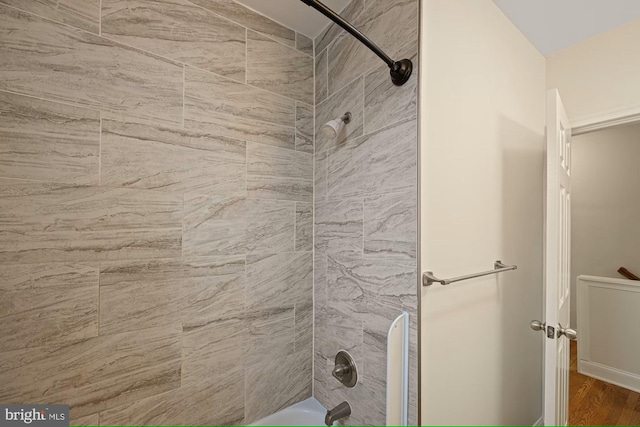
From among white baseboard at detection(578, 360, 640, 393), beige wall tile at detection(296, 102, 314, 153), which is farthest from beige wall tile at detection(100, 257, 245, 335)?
white baseboard at detection(578, 360, 640, 393)

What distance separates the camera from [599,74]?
1116mm

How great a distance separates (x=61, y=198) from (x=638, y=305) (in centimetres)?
292

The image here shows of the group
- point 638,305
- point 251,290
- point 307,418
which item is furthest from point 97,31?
point 638,305

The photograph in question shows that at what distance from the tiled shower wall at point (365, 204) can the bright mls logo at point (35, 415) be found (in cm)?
99

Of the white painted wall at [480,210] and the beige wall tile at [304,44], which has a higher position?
the beige wall tile at [304,44]

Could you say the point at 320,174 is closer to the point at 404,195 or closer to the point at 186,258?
the point at 404,195

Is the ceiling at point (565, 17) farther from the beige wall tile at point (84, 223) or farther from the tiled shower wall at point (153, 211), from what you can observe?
the beige wall tile at point (84, 223)

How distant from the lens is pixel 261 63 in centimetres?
124

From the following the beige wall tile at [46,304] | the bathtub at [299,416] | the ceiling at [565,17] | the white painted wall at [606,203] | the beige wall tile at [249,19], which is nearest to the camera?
the beige wall tile at [46,304]

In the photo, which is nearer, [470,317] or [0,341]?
[0,341]

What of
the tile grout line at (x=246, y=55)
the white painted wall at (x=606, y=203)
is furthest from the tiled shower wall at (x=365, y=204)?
the white painted wall at (x=606, y=203)

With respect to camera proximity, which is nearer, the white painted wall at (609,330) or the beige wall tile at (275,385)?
the beige wall tile at (275,385)

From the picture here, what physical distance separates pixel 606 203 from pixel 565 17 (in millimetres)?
1355

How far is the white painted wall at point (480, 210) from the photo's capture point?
0.84 m
